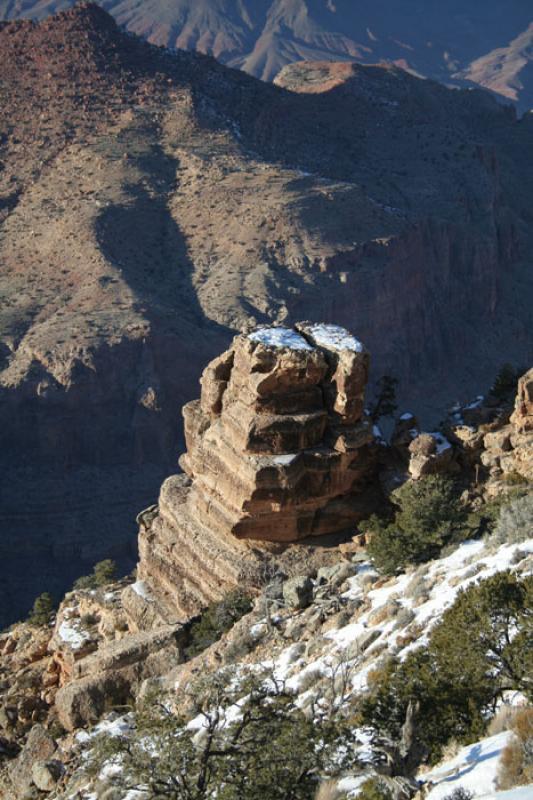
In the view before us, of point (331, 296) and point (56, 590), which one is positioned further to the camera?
point (331, 296)

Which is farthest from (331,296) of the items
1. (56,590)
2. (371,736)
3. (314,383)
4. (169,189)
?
(371,736)

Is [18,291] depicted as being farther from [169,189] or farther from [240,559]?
[240,559]

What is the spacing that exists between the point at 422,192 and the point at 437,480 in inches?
2863

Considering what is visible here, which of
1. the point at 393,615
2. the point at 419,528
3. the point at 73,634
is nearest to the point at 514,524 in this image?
the point at 419,528

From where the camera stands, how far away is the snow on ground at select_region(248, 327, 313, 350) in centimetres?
3250

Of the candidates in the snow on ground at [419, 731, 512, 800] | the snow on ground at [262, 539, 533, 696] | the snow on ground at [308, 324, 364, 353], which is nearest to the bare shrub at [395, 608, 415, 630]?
the snow on ground at [262, 539, 533, 696]

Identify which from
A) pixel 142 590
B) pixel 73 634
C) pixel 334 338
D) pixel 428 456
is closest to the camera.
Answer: pixel 428 456

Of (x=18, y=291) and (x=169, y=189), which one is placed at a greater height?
(x=169, y=189)

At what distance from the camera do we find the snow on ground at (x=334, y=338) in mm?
32938

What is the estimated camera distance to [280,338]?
33.1 metres

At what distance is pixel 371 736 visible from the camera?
2039cm

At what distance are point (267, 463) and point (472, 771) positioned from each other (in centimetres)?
1505

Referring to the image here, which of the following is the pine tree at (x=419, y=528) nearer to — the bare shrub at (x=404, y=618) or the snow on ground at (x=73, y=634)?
the bare shrub at (x=404, y=618)

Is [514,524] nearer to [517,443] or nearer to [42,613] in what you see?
[517,443]
